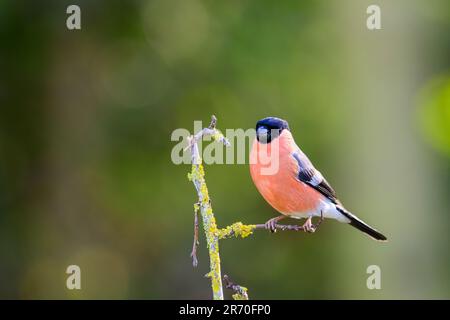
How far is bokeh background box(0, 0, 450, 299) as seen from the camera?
1128 centimetres

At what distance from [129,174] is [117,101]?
124 centimetres

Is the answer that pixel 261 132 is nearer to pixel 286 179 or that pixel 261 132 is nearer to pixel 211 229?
pixel 286 179

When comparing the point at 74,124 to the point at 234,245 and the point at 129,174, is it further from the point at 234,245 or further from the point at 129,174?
the point at 234,245

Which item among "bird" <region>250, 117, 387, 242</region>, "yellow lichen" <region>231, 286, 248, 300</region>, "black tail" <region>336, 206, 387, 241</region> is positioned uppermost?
"bird" <region>250, 117, 387, 242</region>

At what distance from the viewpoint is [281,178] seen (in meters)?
5.32

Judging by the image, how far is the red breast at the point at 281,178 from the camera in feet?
16.3

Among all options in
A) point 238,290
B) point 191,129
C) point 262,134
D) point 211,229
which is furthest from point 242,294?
point 191,129

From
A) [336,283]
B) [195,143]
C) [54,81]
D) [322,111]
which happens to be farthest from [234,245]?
[195,143]

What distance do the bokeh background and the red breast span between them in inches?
224

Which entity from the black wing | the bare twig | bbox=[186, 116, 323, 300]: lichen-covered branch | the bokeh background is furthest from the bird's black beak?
the bokeh background

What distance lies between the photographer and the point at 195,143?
3.66 m

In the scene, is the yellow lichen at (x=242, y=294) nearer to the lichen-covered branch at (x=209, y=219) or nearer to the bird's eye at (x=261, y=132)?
the lichen-covered branch at (x=209, y=219)

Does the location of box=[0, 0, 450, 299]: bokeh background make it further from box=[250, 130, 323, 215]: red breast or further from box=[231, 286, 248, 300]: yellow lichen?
box=[231, 286, 248, 300]: yellow lichen

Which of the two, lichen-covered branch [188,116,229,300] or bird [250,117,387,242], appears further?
bird [250,117,387,242]
